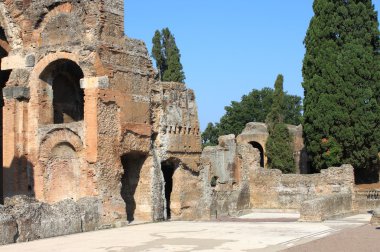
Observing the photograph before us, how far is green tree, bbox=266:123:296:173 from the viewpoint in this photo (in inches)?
1292

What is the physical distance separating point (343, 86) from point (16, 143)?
14.2 metres

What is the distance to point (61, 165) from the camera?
63.2 feet

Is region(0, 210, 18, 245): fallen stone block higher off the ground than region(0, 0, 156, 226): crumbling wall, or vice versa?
region(0, 0, 156, 226): crumbling wall

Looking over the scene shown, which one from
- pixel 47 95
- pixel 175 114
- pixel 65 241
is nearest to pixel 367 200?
pixel 175 114

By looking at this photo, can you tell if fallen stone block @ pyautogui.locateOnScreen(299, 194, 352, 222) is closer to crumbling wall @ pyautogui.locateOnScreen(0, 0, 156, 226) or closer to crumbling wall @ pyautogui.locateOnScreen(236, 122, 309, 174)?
crumbling wall @ pyautogui.locateOnScreen(0, 0, 156, 226)

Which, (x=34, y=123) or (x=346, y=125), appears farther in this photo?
(x=346, y=125)

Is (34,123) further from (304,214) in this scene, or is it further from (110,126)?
(304,214)

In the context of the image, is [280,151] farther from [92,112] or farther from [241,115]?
[241,115]

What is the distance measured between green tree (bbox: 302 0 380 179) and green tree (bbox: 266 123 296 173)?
4634 mm

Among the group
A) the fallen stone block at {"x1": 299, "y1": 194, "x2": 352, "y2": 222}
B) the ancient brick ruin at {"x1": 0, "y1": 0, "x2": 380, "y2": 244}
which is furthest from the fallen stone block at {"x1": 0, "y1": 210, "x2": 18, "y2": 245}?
the fallen stone block at {"x1": 299, "y1": 194, "x2": 352, "y2": 222}

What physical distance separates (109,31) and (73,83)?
12.3 feet

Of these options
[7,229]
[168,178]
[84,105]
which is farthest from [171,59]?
[7,229]

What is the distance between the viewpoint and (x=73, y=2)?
19359mm

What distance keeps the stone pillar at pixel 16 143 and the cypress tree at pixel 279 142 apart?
53.5ft
